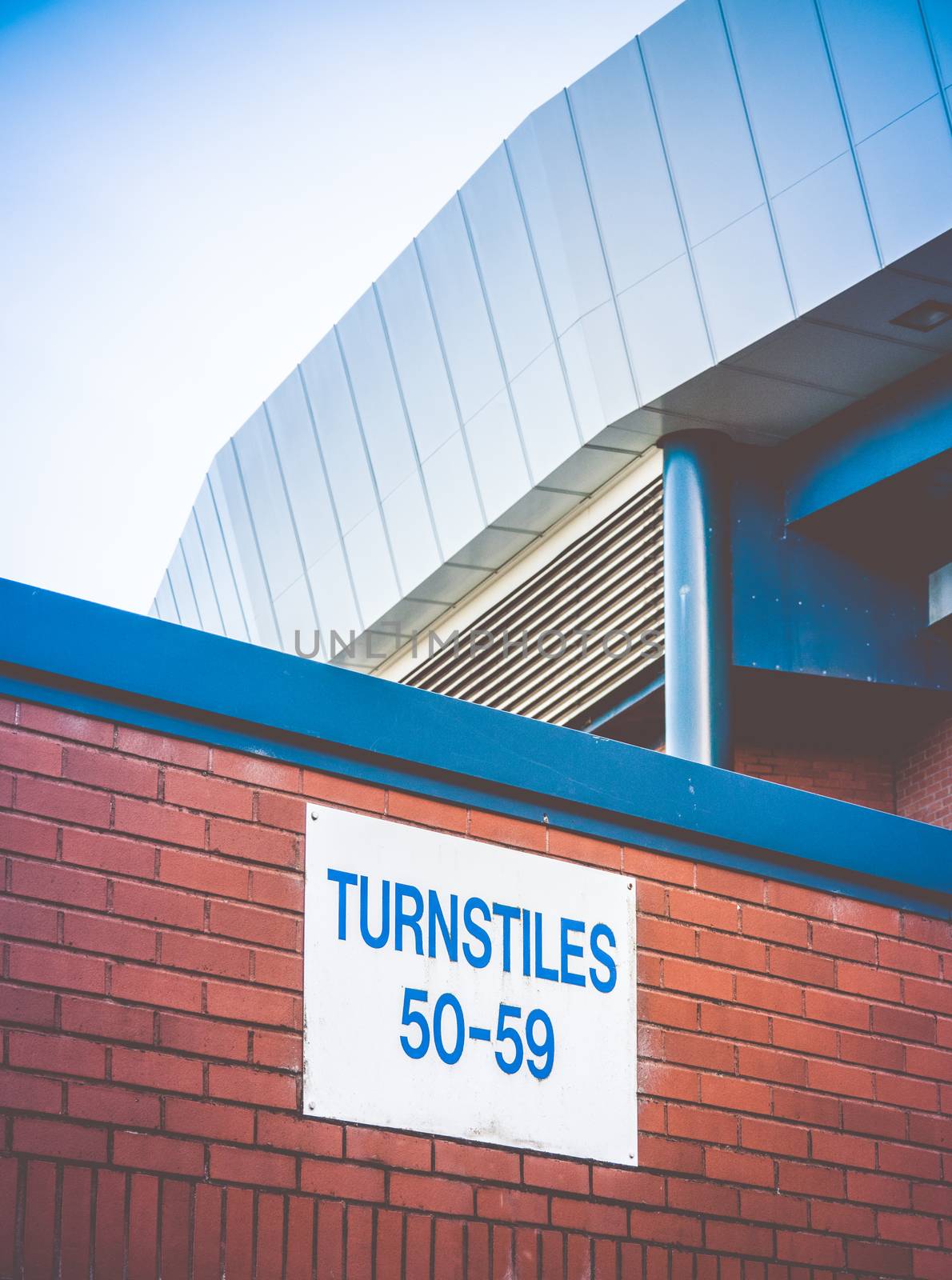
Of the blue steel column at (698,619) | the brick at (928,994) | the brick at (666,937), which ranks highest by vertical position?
the blue steel column at (698,619)

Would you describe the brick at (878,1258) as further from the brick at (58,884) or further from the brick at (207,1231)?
the brick at (58,884)

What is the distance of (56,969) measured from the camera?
417cm

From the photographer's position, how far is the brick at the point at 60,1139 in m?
3.98

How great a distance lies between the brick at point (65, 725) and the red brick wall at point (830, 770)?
1033cm

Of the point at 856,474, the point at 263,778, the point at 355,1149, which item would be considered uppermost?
the point at 856,474

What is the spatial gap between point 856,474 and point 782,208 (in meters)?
2.17

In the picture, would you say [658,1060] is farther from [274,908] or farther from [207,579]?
[207,579]

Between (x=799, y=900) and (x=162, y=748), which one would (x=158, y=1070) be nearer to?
(x=162, y=748)

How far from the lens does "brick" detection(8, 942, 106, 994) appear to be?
412 cm

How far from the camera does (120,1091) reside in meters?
4.19

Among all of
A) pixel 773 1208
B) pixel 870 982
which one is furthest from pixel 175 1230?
pixel 870 982

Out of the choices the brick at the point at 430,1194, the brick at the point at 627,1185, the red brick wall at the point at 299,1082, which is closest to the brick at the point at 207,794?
the red brick wall at the point at 299,1082

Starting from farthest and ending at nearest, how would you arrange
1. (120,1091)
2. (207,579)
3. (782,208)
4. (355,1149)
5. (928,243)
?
(207,579) → (782,208) → (928,243) → (355,1149) → (120,1091)

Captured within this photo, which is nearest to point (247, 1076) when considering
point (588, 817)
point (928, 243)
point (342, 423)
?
point (588, 817)
